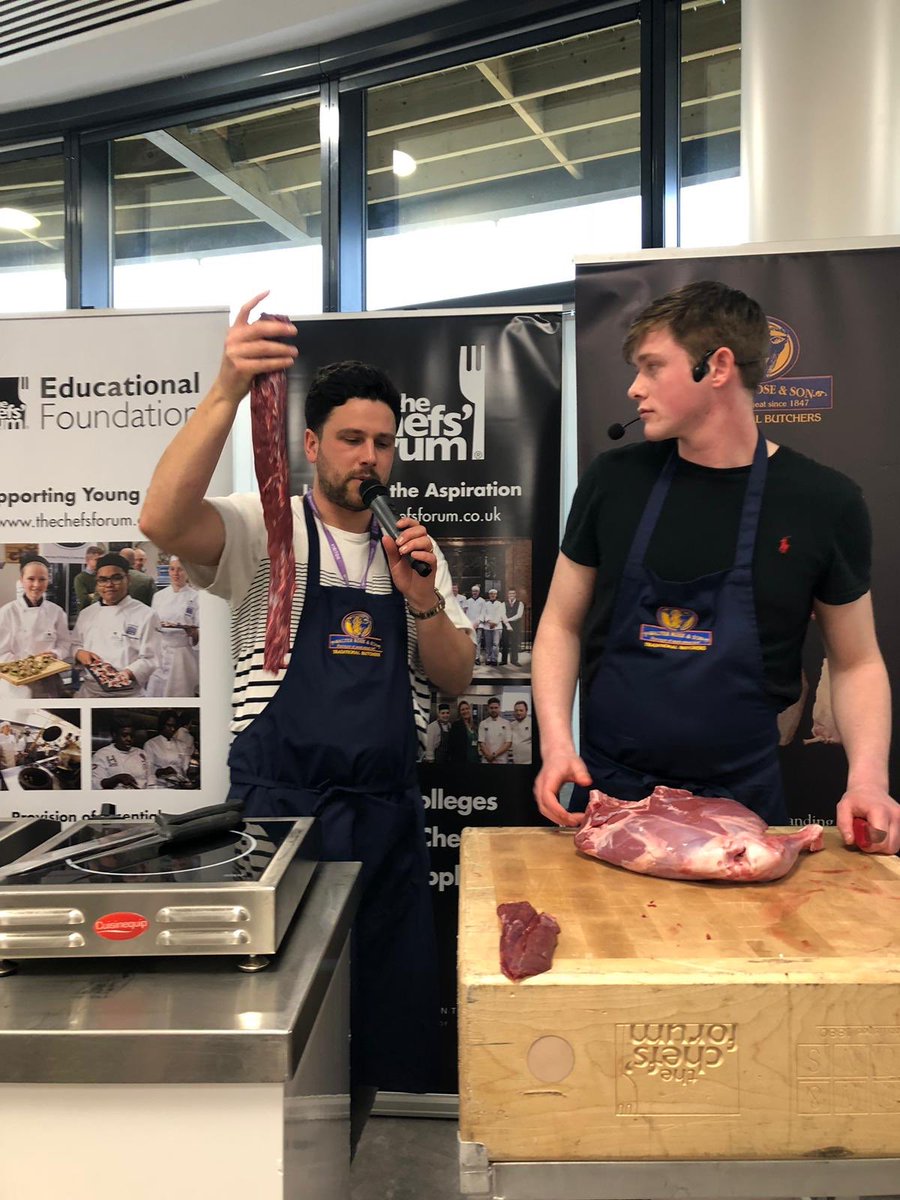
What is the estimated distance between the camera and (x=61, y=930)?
47.5 inches

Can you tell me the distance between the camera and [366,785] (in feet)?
6.46

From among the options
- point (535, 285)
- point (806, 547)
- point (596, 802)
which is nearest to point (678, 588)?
point (806, 547)

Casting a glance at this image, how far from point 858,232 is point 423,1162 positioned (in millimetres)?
2864

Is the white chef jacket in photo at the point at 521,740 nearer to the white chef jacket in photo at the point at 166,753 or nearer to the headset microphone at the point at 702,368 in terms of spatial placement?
the white chef jacket in photo at the point at 166,753

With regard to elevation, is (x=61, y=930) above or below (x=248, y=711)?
below

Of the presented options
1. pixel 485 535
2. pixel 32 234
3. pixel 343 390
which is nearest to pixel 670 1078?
pixel 343 390

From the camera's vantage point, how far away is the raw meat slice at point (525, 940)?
1.06 meters

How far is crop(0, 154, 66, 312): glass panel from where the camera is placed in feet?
14.7

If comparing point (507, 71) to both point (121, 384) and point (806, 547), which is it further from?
point (806, 547)

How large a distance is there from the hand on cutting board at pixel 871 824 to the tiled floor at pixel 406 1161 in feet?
4.74

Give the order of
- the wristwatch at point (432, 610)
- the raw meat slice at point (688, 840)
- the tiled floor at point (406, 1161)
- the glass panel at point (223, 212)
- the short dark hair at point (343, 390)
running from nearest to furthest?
the raw meat slice at point (688, 840)
the wristwatch at point (432, 610)
the short dark hair at point (343, 390)
the tiled floor at point (406, 1161)
the glass panel at point (223, 212)

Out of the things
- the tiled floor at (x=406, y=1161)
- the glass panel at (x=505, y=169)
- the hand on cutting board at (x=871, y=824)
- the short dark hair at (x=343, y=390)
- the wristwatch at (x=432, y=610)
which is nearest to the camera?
the hand on cutting board at (x=871, y=824)

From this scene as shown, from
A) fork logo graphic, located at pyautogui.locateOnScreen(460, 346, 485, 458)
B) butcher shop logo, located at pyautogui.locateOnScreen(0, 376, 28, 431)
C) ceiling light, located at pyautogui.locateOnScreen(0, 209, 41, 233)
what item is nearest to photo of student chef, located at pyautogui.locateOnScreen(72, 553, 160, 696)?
butcher shop logo, located at pyautogui.locateOnScreen(0, 376, 28, 431)

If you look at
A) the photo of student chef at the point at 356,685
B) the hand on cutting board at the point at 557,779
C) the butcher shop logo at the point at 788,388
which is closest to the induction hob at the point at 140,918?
the hand on cutting board at the point at 557,779
